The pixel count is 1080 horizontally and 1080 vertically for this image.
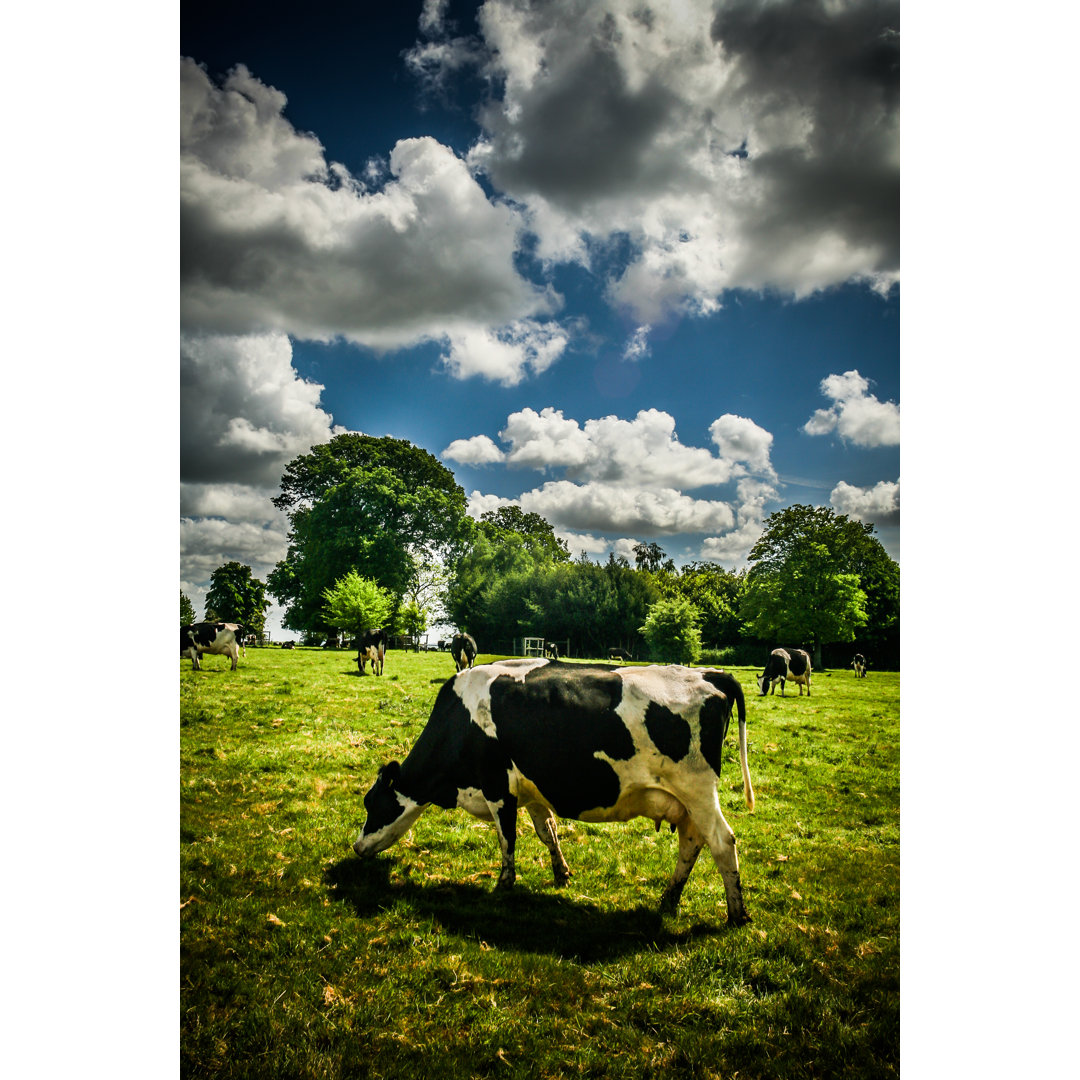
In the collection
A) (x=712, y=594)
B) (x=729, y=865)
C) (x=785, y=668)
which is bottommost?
(x=729, y=865)

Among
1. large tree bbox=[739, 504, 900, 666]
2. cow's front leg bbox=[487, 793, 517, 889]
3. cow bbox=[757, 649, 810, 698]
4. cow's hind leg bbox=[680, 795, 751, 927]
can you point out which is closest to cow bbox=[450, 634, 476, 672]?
large tree bbox=[739, 504, 900, 666]

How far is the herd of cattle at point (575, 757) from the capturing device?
3.25 meters

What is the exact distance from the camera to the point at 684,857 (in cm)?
339

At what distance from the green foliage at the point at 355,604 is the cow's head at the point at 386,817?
278cm

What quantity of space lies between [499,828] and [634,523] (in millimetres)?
2796

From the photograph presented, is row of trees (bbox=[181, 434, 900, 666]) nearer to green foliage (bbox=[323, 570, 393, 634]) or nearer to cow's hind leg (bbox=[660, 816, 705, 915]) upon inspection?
green foliage (bbox=[323, 570, 393, 634])

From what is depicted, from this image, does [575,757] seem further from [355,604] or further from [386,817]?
[355,604]

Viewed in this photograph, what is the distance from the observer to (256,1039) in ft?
8.00

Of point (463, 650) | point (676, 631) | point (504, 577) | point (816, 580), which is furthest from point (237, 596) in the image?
point (816, 580)

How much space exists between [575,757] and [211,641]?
→ 528cm

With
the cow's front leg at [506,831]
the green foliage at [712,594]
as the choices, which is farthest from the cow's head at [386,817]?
the green foliage at [712,594]

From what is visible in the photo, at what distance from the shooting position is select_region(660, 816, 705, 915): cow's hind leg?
3357 millimetres

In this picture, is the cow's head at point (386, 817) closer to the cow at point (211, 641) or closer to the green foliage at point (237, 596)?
the green foliage at point (237, 596)

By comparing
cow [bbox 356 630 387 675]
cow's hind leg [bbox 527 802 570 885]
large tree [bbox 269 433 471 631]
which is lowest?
cow's hind leg [bbox 527 802 570 885]
